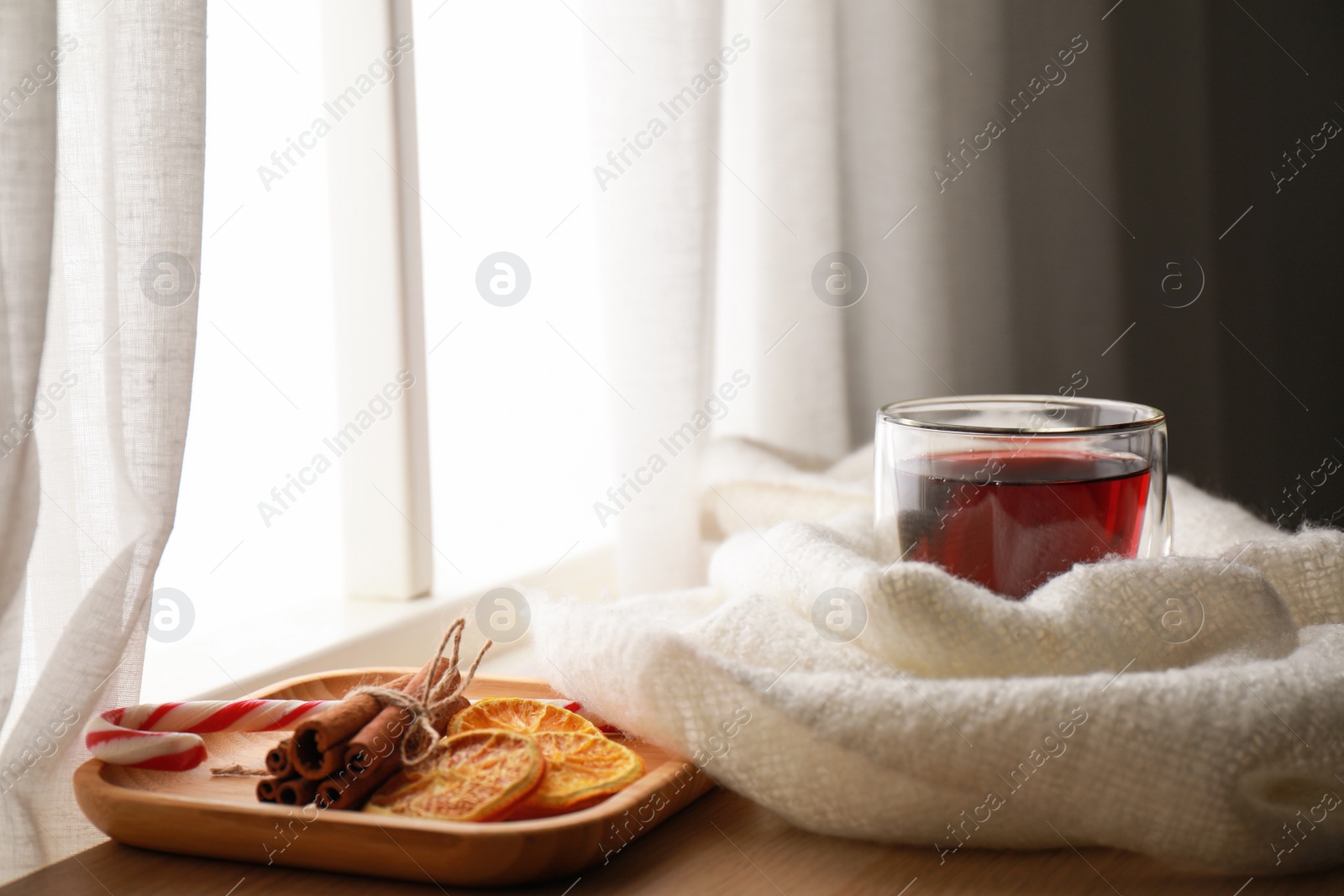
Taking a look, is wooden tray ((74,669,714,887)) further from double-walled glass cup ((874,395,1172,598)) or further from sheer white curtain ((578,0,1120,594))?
sheer white curtain ((578,0,1120,594))

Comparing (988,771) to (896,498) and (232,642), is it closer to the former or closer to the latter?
(896,498)

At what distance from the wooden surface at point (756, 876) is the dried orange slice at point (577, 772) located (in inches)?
1.4

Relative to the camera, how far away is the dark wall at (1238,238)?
6.27ft

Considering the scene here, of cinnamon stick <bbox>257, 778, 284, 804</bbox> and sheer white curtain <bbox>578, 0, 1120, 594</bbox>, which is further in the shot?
sheer white curtain <bbox>578, 0, 1120, 594</bbox>

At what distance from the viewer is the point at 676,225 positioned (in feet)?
4.33

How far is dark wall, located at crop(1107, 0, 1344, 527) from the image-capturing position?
6.27 feet

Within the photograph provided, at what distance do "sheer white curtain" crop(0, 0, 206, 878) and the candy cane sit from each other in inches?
1.6

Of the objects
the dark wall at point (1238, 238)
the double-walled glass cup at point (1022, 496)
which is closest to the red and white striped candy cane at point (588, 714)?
the double-walled glass cup at point (1022, 496)

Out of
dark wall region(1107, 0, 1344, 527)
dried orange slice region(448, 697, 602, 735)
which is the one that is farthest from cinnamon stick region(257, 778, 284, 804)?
dark wall region(1107, 0, 1344, 527)

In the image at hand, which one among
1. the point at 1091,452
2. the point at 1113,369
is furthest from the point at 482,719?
the point at 1113,369

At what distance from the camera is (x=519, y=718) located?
2.44ft

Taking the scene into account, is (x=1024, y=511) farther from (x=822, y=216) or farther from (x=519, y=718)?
(x=822, y=216)

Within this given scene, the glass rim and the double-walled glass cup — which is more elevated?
the glass rim

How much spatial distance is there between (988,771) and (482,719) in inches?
12.1
